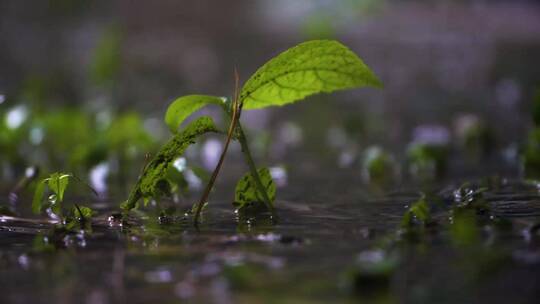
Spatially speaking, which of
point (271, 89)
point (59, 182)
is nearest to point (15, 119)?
point (59, 182)

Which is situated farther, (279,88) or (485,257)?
(279,88)

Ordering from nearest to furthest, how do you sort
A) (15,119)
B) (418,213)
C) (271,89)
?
(418,213), (271,89), (15,119)

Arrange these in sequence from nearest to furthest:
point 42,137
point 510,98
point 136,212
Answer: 1. point 136,212
2. point 42,137
3. point 510,98

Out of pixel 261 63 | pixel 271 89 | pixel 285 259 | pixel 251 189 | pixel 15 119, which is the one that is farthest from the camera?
pixel 261 63

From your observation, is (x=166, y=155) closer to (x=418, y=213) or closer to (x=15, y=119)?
(x=418, y=213)

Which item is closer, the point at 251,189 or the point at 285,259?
the point at 285,259

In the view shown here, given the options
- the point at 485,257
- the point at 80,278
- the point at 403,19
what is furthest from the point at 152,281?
the point at 403,19

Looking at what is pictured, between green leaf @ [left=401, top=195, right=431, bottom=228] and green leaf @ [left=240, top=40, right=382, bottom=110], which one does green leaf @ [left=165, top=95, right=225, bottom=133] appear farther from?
green leaf @ [left=401, top=195, right=431, bottom=228]

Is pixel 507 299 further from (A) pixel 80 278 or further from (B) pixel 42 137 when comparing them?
(B) pixel 42 137
